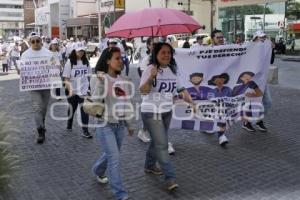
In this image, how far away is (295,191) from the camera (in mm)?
5602

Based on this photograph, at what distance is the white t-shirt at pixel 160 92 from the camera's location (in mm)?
5516

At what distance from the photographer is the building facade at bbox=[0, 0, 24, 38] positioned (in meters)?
150

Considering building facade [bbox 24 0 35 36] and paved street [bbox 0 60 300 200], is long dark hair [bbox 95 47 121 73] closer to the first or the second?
paved street [bbox 0 60 300 200]

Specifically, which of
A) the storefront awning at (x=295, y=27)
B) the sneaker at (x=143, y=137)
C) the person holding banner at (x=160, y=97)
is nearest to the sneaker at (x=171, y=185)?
the person holding banner at (x=160, y=97)

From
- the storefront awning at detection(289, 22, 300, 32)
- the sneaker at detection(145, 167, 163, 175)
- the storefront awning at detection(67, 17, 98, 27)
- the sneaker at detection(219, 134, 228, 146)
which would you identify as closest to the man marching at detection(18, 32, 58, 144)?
the sneaker at detection(145, 167, 163, 175)

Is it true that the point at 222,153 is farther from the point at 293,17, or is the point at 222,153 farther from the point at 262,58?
the point at 293,17

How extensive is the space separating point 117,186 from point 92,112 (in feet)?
2.79

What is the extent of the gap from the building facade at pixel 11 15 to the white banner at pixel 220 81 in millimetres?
148830

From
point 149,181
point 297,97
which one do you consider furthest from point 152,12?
point 297,97

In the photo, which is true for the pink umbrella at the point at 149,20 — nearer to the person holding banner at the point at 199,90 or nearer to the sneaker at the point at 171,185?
the person holding banner at the point at 199,90

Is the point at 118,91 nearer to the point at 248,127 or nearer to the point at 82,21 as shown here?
the point at 248,127

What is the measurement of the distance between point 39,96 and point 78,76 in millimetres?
776

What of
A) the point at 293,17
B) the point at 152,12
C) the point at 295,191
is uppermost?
the point at 293,17

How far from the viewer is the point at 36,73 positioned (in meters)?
8.57
